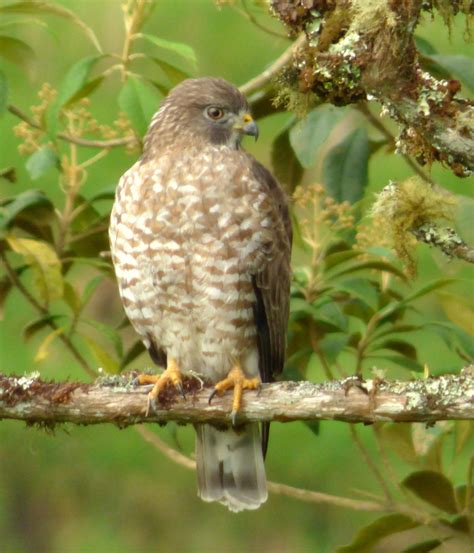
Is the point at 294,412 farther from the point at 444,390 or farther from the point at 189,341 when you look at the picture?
the point at 189,341

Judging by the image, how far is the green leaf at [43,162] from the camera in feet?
12.9

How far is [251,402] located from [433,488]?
731 mm

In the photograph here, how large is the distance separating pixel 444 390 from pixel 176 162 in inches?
54.9

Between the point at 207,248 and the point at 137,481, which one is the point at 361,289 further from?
the point at 137,481

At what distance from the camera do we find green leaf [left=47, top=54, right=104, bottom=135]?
3939 millimetres

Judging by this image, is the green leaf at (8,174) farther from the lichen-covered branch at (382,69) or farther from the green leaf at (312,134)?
the lichen-covered branch at (382,69)

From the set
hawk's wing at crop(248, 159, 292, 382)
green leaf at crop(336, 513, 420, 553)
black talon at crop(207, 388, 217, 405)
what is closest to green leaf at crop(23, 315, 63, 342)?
hawk's wing at crop(248, 159, 292, 382)

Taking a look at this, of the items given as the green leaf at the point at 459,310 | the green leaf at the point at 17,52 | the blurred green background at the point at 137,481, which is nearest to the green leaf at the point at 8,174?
the green leaf at the point at 17,52

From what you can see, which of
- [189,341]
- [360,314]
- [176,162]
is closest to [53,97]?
[176,162]

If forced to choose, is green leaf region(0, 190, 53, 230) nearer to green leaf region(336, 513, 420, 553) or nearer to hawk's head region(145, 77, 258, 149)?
hawk's head region(145, 77, 258, 149)

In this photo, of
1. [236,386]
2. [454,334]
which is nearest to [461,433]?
[454,334]

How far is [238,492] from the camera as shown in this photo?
14.4 ft

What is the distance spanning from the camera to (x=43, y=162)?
3971 mm

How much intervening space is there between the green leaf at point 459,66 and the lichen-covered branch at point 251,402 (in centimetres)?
113
